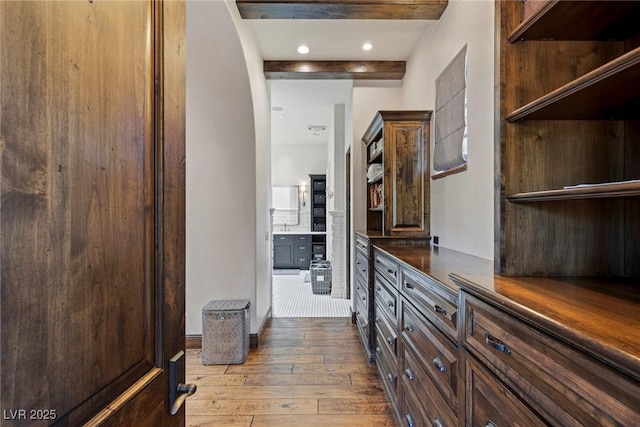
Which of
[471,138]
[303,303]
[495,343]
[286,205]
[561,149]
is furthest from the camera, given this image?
[286,205]

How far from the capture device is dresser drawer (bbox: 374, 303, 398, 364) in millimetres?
2092

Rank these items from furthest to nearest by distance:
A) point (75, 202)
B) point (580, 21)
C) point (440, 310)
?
point (440, 310), point (580, 21), point (75, 202)

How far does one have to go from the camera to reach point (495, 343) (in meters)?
0.93

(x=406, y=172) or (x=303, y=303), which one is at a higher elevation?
(x=406, y=172)

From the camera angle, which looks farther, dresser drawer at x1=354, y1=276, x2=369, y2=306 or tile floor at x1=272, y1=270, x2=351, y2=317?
tile floor at x1=272, y1=270, x2=351, y2=317

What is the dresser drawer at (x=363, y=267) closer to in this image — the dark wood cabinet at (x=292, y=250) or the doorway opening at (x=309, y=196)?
the doorway opening at (x=309, y=196)

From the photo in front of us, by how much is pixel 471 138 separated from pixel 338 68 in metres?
2.26

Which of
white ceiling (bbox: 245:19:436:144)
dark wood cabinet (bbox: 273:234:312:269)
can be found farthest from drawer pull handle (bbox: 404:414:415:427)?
dark wood cabinet (bbox: 273:234:312:269)

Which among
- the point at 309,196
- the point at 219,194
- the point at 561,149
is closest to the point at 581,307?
the point at 561,149

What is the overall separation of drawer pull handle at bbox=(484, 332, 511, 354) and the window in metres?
1.53

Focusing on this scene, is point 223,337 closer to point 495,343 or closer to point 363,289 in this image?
point 363,289

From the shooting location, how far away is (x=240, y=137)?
332cm

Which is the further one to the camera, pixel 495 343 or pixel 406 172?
pixel 406 172

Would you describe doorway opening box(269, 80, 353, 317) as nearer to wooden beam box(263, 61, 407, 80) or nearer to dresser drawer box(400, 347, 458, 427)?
wooden beam box(263, 61, 407, 80)
